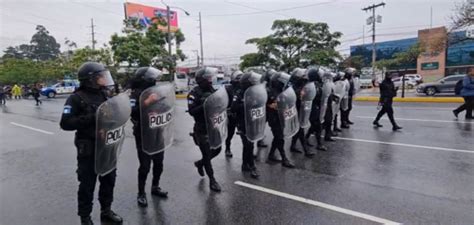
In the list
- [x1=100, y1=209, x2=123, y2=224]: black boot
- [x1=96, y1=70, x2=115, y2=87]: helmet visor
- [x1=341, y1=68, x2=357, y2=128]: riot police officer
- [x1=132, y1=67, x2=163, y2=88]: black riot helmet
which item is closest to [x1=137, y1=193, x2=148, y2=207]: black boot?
[x1=100, y1=209, x2=123, y2=224]: black boot

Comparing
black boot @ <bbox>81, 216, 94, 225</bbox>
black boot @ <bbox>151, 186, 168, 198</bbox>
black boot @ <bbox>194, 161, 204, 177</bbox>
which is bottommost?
black boot @ <bbox>151, 186, 168, 198</bbox>

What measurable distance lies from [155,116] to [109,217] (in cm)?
126

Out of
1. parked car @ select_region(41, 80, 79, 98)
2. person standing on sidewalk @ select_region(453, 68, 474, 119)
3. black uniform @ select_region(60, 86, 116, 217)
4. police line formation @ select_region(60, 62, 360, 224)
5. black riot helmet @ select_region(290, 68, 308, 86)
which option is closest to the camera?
black uniform @ select_region(60, 86, 116, 217)

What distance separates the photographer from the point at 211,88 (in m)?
4.82

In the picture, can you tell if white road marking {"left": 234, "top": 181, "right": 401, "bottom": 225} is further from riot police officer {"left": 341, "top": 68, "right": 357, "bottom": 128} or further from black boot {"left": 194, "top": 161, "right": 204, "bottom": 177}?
riot police officer {"left": 341, "top": 68, "right": 357, "bottom": 128}

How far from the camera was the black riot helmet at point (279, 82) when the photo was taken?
235 inches

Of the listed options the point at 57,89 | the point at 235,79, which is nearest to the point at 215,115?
the point at 235,79

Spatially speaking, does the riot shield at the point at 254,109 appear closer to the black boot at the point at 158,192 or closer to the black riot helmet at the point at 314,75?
the black boot at the point at 158,192

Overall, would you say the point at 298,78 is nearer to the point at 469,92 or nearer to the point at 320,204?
the point at 320,204

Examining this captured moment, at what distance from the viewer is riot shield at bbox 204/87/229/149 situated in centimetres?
468

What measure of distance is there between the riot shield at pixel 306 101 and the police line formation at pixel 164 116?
2cm

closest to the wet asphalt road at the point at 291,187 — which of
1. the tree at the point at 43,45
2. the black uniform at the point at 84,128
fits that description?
the black uniform at the point at 84,128

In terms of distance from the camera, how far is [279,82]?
5969mm

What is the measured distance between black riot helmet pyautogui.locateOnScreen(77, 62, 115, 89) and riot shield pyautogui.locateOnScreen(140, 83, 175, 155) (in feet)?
2.15
